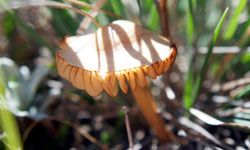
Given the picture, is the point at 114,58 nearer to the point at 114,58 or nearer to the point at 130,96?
the point at 114,58

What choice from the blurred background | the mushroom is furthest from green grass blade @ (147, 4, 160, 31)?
the mushroom

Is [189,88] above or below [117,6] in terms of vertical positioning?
below

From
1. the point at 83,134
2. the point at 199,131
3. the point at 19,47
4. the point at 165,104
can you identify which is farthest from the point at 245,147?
the point at 19,47

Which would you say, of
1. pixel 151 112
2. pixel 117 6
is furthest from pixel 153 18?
pixel 151 112

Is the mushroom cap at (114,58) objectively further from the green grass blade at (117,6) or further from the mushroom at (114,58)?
the green grass blade at (117,6)

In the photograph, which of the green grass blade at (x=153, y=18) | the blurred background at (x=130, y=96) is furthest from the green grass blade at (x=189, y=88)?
the green grass blade at (x=153, y=18)

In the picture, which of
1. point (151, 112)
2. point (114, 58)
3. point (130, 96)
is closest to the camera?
point (114, 58)

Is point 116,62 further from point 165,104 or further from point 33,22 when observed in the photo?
point 33,22
